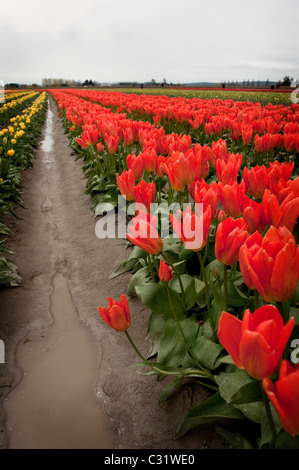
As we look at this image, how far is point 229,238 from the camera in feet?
4.20

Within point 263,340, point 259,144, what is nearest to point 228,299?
point 263,340

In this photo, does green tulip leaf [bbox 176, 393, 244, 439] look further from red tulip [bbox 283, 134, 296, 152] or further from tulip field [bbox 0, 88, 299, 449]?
red tulip [bbox 283, 134, 296, 152]

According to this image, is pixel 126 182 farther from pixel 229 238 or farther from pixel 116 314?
pixel 229 238

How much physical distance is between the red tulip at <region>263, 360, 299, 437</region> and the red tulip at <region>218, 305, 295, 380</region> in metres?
0.06

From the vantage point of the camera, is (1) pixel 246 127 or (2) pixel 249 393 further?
(1) pixel 246 127

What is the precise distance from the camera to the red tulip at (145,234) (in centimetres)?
142

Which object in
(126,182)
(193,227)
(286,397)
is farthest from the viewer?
(126,182)

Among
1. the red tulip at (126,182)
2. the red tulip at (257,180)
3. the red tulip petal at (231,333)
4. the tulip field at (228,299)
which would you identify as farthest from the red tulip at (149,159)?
the red tulip petal at (231,333)

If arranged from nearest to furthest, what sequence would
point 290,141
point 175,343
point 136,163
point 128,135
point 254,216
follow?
point 254,216
point 175,343
point 136,163
point 290,141
point 128,135

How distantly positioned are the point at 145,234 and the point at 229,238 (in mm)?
370

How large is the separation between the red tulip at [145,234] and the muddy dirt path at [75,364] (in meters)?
1.03

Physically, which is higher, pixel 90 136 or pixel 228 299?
pixel 90 136

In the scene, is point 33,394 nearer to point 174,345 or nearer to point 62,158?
Result: point 174,345
